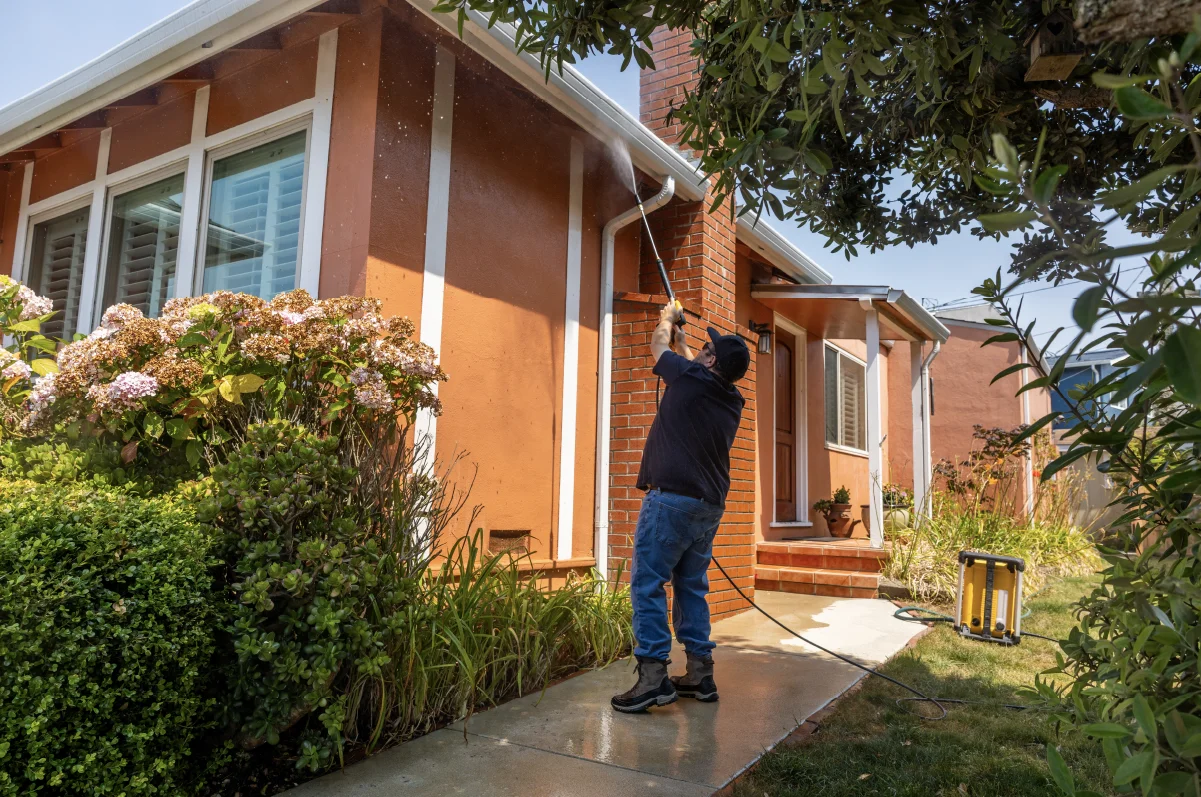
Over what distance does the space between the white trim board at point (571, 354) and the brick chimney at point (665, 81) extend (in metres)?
1.75

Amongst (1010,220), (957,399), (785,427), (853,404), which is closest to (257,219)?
(1010,220)

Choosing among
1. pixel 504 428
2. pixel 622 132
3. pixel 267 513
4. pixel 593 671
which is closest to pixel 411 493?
pixel 267 513

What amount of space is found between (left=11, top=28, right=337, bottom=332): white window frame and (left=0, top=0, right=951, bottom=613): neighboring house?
0.02 meters

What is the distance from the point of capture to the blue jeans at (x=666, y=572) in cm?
382

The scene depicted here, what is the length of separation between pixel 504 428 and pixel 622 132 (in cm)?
205

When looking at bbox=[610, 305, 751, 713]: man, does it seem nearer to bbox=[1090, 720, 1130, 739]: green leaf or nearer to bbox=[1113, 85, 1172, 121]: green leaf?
bbox=[1090, 720, 1130, 739]: green leaf

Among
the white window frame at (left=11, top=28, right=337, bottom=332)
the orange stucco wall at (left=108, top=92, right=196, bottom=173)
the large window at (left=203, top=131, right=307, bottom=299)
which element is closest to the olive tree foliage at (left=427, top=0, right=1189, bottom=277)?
the white window frame at (left=11, top=28, right=337, bottom=332)

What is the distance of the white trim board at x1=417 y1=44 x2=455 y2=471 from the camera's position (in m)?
4.32

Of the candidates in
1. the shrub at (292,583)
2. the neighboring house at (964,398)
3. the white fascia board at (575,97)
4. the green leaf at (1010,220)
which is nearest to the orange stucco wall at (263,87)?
the white fascia board at (575,97)

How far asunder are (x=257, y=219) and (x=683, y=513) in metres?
3.06

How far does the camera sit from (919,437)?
929 centimetres

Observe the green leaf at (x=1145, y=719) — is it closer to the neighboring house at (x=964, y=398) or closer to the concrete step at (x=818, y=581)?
the concrete step at (x=818, y=581)

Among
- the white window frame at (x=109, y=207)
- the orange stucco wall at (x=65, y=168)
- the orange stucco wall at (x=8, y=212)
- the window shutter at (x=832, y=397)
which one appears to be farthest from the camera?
the window shutter at (x=832, y=397)

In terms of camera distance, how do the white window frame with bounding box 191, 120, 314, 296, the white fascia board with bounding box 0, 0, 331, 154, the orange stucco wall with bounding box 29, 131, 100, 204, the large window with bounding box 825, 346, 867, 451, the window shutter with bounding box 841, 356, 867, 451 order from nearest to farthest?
the white fascia board with bounding box 0, 0, 331, 154
the white window frame with bounding box 191, 120, 314, 296
the orange stucco wall with bounding box 29, 131, 100, 204
the large window with bounding box 825, 346, 867, 451
the window shutter with bounding box 841, 356, 867, 451
